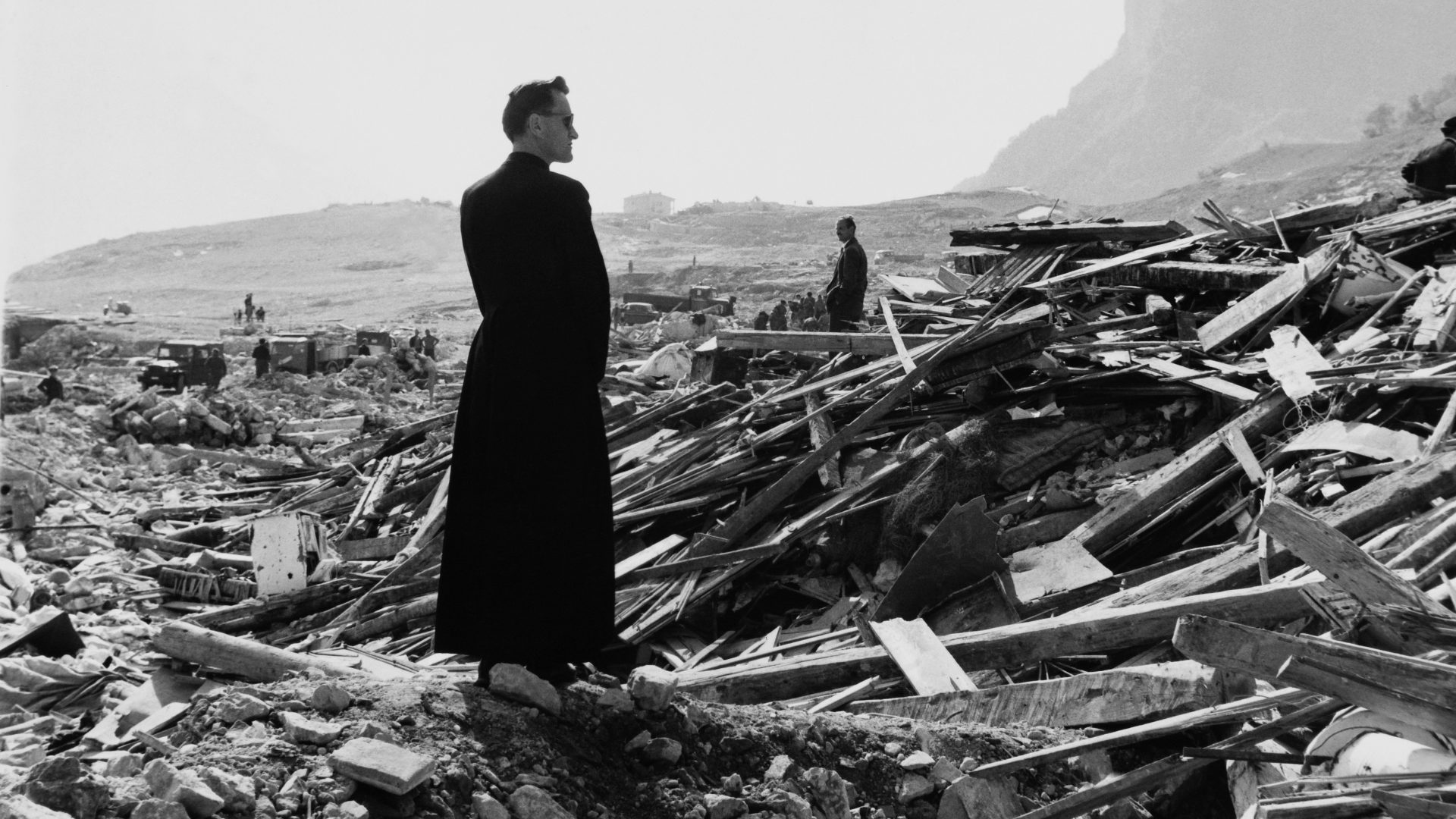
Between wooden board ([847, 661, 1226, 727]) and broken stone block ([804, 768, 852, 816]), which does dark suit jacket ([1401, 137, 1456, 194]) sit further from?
broken stone block ([804, 768, 852, 816])

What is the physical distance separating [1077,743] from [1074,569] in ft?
6.68

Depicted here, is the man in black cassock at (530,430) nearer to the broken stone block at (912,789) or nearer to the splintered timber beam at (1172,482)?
the broken stone block at (912,789)

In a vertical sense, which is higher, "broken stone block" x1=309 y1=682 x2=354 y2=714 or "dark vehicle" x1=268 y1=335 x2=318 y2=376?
"dark vehicle" x1=268 y1=335 x2=318 y2=376

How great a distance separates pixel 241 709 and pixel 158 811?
27.1 inches

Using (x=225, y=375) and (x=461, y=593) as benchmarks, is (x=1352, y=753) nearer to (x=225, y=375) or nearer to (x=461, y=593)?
(x=461, y=593)

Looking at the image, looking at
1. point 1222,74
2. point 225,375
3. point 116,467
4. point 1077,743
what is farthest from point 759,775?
point 1222,74

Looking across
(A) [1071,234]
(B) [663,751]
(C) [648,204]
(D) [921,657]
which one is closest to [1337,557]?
(D) [921,657]

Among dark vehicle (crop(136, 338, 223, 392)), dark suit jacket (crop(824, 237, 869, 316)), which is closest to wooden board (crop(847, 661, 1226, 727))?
dark suit jacket (crop(824, 237, 869, 316))

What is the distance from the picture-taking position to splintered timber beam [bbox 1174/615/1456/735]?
8.64 ft

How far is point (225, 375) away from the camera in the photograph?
1914 centimetres

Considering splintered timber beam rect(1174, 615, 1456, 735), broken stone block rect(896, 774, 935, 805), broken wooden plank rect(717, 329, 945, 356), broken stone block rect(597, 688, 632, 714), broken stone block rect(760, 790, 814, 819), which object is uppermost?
broken wooden plank rect(717, 329, 945, 356)

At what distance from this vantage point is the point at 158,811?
221 cm

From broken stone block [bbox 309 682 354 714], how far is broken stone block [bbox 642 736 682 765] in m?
0.81

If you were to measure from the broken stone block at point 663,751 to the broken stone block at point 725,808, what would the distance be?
0.18 m
